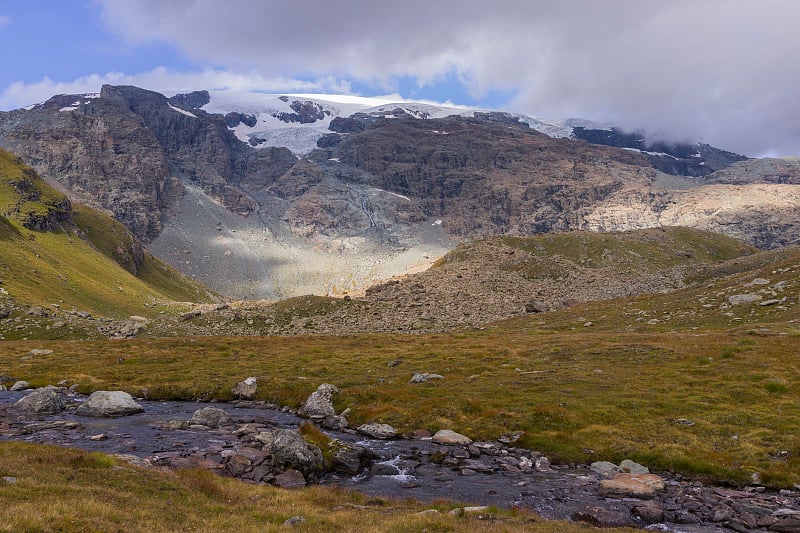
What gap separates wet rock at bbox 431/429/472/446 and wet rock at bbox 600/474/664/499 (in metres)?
9.47

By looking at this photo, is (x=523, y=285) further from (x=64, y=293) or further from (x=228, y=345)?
(x=64, y=293)

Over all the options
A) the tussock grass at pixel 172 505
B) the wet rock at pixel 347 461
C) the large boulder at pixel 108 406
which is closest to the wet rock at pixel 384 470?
the wet rock at pixel 347 461

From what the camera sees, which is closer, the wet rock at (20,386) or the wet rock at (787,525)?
the wet rock at (787,525)

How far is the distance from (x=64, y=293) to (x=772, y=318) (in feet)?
468

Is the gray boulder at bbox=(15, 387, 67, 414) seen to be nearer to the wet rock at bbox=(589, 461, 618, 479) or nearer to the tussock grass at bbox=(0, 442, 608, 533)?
the tussock grass at bbox=(0, 442, 608, 533)

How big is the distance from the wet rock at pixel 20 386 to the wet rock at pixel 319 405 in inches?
1199

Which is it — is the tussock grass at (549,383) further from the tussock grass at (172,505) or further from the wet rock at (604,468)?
the tussock grass at (172,505)

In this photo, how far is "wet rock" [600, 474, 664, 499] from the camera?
22875mm

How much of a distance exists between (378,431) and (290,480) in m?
10.0

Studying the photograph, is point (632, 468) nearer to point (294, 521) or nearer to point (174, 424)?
point (294, 521)

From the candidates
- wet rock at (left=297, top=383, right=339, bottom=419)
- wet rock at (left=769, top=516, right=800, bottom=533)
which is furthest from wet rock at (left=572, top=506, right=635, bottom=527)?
wet rock at (left=297, top=383, right=339, bottom=419)

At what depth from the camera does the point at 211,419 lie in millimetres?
34719

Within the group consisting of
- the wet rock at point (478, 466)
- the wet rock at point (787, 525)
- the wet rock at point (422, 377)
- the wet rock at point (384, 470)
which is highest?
the wet rock at point (422, 377)

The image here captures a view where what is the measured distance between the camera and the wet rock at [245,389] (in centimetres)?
4455
